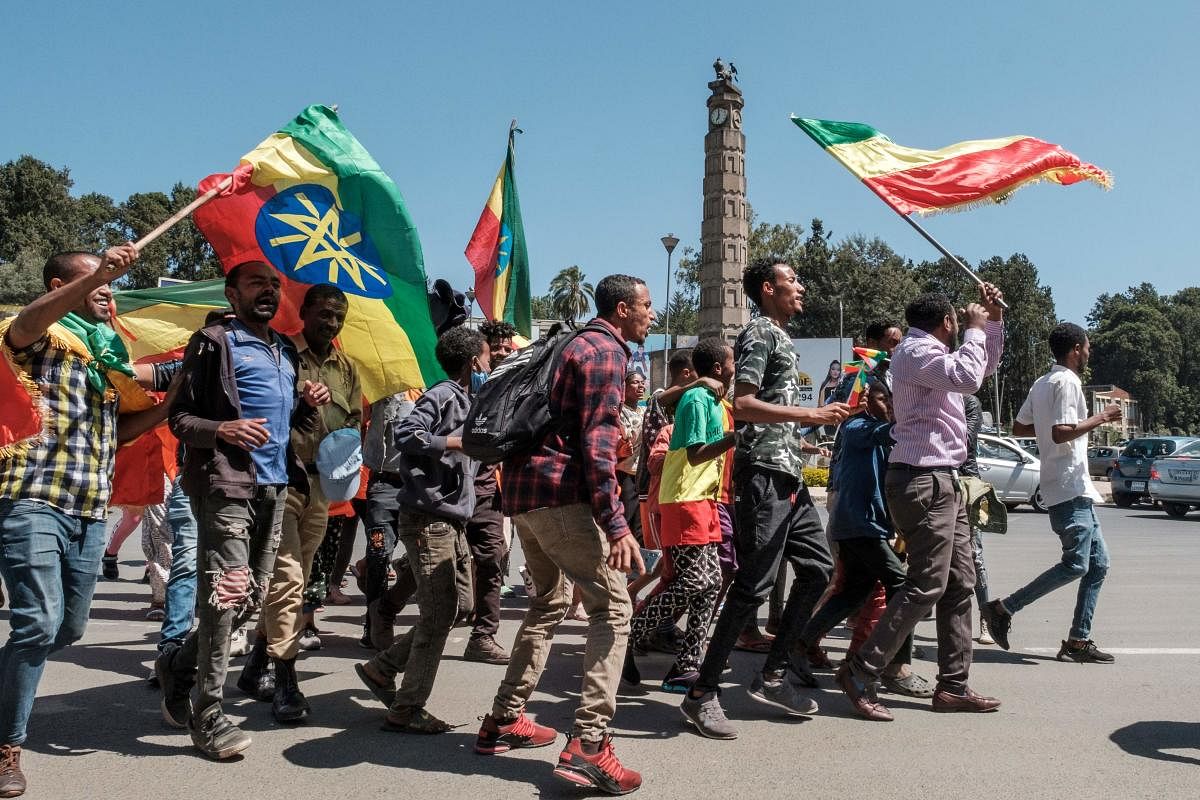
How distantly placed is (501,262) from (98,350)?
4434 millimetres

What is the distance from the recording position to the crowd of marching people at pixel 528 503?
3723 millimetres

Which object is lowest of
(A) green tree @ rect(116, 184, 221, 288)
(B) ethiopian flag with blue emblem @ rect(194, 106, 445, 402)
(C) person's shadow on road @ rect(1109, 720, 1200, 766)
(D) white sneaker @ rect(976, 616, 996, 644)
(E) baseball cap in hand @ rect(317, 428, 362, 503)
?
(D) white sneaker @ rect(976, 616, 996, 644)

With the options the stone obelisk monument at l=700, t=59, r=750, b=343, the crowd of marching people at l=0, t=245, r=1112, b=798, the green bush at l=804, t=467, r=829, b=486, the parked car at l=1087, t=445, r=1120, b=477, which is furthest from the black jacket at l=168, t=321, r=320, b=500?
the stone obelisk monument at l=700, t=59, r=750, b=343

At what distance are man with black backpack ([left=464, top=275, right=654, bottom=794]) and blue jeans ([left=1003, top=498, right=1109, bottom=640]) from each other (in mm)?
3270

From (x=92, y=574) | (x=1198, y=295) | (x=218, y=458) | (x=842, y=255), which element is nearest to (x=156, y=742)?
(x=92, y=574)

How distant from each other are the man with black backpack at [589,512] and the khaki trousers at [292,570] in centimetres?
133

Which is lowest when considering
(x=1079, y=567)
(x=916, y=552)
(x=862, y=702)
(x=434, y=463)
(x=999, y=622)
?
(x=862, y=702)

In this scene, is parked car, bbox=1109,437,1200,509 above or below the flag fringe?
below

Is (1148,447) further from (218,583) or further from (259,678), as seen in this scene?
(218,583)

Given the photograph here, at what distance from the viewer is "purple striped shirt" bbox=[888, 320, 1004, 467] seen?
465cm

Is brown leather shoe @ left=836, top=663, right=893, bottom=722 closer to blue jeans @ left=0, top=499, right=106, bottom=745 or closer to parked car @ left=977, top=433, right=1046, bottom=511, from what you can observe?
blue jeans @ left=0, top=499, right=106, bottom=745

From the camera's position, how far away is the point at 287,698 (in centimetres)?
454

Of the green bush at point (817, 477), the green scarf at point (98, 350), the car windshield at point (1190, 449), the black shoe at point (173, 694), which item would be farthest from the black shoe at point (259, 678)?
the green bush at point (817, 477)

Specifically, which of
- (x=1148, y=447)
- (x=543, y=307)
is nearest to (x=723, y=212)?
(x=1148, y=447)
